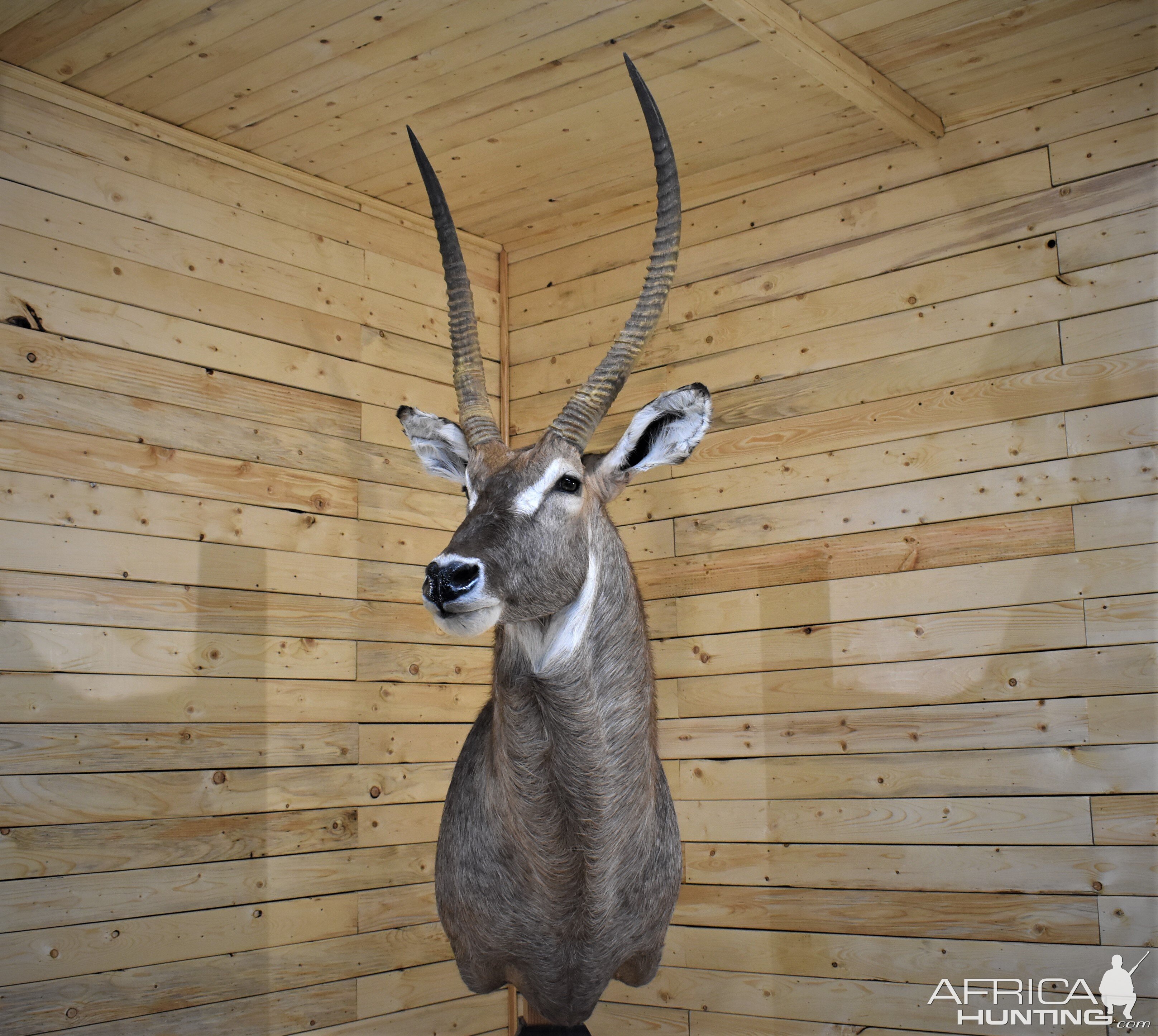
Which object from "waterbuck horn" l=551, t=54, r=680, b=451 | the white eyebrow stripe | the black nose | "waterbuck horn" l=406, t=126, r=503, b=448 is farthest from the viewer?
"waterbuck horn" l=406, t=126, r=503, b=448

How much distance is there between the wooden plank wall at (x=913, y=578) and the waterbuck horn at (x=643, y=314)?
1612 mm

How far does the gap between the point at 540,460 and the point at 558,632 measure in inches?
16.6

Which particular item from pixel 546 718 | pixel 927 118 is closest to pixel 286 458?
pixel 546 718

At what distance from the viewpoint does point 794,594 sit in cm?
437

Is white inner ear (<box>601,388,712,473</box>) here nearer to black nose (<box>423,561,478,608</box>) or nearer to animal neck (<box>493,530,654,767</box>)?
animal neck (<box>493,530,654,767</box>)

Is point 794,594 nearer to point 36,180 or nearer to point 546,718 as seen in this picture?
point 546,718

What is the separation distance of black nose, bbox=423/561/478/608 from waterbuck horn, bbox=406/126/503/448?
0.69 metres

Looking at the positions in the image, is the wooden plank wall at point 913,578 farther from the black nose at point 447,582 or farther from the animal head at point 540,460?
the black nose at point 447,582

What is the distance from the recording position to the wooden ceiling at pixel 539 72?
144 inches

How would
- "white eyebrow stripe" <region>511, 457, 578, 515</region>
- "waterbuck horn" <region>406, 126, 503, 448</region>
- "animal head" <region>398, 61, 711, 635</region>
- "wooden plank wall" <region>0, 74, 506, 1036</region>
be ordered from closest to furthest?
"animal head" <region>398, 61, 711, 635</region>
"white eyebrow stripe" <region>511, 457, 578, 515</region>
"waterbuck horn" <region>406, 126, 503, 448</region>
"wooden plank wall" <region>0, 74, 506, 1036</region>

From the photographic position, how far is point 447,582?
2426 millimetres

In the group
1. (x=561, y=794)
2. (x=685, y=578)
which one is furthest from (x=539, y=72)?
(x=561, y=794)

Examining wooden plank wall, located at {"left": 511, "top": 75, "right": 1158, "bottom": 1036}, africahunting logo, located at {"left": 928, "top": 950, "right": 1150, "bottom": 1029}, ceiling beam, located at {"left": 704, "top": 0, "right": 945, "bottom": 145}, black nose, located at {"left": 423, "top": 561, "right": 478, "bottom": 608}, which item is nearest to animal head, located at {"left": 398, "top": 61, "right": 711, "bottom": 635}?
black nose, located at {"left": 423, "top": 561, "right": 478, "bottom": 608}

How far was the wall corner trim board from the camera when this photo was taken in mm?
3658
